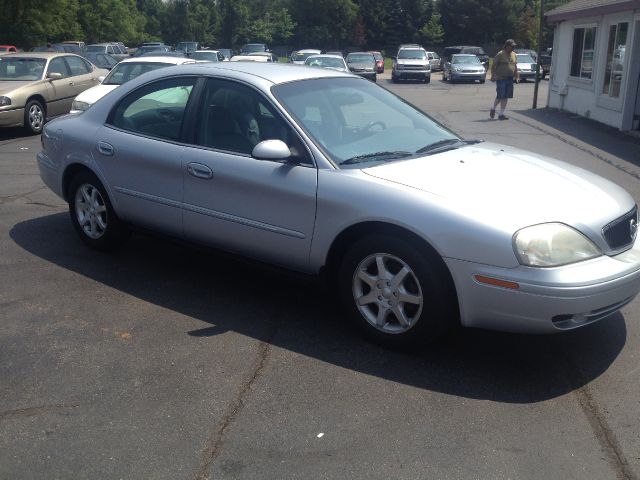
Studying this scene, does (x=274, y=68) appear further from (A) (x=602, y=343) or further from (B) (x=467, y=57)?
(B) (x=467, y=57)

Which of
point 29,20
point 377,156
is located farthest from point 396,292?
point 29,20

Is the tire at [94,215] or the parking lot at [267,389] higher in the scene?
the tire at [94,215]

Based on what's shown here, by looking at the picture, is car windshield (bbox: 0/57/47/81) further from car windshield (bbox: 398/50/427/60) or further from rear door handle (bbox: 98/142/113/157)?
car windshield (bbox: 398/50/427/60)

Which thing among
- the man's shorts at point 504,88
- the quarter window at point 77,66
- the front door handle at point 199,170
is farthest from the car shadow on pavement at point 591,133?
the quarter window at point 77,66

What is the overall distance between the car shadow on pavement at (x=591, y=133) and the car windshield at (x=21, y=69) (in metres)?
10.3

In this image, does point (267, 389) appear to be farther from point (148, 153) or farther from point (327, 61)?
point (327, 61)

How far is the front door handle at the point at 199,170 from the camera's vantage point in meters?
5.02

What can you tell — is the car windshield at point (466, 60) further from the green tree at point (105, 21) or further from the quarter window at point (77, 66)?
the green tree at point (105, 21)

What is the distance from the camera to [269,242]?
15.6 feet

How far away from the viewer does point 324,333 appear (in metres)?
4.64

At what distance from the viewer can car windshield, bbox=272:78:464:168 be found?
4.70 metres

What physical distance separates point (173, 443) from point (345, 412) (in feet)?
2.81

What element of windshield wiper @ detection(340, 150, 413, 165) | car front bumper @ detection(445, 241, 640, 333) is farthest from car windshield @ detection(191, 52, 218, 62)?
car front bumper @ detection(445, 241, 640, 333)

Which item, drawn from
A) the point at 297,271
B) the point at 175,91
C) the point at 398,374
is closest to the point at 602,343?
the point at 398,374
